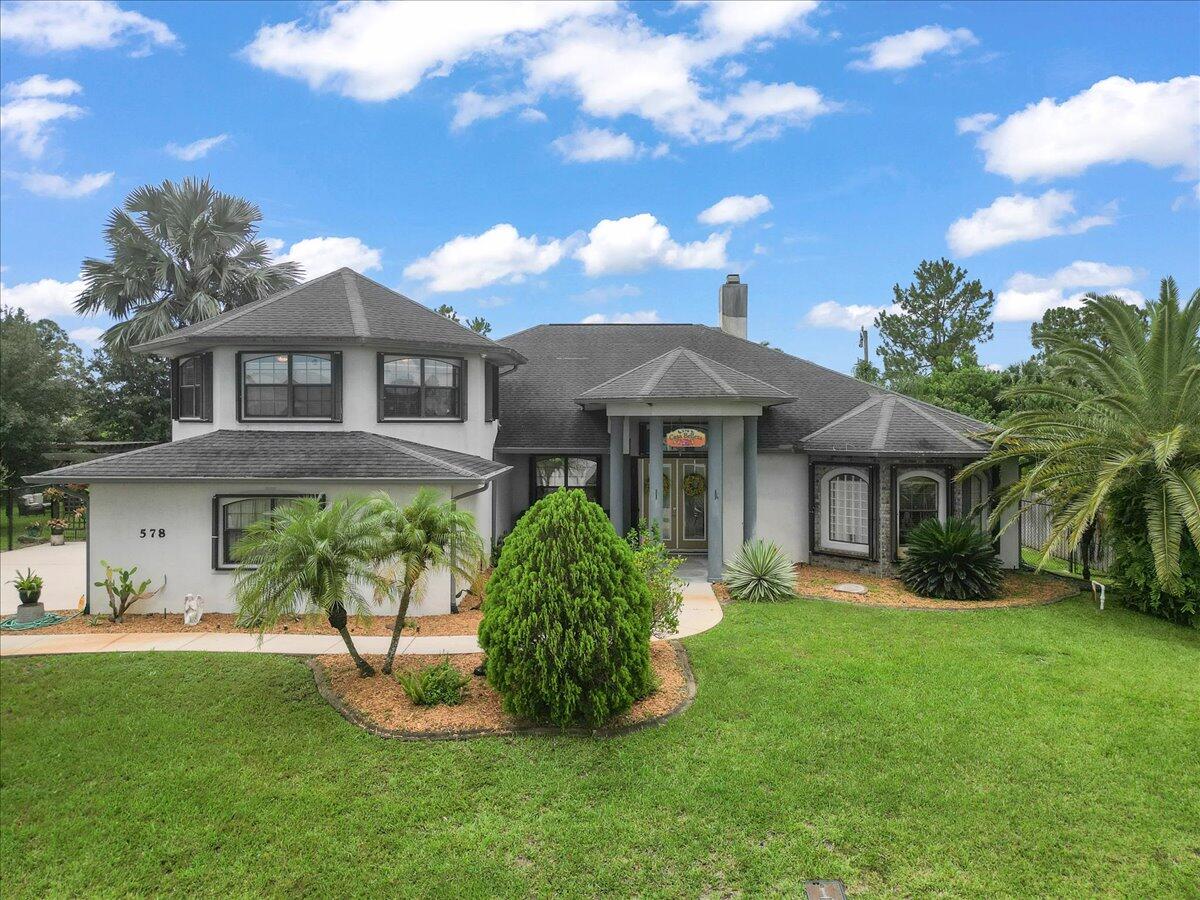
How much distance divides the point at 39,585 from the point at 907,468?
17.4m

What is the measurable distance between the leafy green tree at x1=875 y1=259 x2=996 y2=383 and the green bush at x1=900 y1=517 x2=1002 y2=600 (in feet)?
97.3

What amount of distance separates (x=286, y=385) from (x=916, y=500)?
14.6m

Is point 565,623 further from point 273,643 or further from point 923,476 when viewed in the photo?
point 923,476

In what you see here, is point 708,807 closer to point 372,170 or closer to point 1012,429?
point 372,170

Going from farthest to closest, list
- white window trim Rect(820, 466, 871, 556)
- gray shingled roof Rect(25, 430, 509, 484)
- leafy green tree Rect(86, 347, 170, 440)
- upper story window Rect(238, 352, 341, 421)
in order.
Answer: leafy green tree Rect(86, 347, 170, 440)
white window trim Rect(820, 466, 871, 556)
upper story window Rect(238, 352, 341, 421)
gray shingled roof Rect(25, 430, 509, 484)

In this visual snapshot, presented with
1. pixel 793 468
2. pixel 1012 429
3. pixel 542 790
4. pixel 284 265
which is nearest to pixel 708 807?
pixel 542 790

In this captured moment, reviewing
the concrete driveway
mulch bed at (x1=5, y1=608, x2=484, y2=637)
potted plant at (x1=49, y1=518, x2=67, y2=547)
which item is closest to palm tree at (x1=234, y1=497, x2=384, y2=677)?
mulch bed at (x1=5, y1=608, x2=484, y2=637)

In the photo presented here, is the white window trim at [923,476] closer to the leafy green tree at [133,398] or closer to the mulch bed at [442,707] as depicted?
the mulch bed at [442,707]

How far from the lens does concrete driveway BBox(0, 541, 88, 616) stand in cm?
1188

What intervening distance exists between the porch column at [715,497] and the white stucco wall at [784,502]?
260 centimetres

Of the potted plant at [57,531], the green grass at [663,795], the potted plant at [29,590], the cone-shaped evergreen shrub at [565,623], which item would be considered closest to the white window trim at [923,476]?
the green grass at [663,795]

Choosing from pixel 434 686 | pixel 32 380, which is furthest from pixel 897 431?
pixel 32 380

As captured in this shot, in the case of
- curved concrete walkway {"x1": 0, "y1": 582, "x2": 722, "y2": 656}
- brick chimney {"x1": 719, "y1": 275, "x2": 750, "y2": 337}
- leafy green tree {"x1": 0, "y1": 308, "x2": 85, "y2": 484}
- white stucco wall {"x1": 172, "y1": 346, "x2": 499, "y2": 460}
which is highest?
brick chimney {"x1": 719, "y1": 275, "x2": 750, "y2": 337}

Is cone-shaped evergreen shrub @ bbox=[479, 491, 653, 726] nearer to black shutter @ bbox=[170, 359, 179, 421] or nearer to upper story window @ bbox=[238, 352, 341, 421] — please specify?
upper story window @ bbox=[238, 352, 341, 421]
